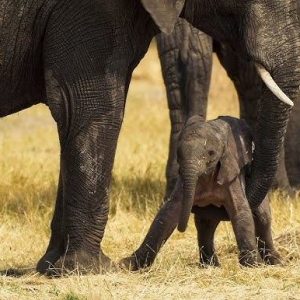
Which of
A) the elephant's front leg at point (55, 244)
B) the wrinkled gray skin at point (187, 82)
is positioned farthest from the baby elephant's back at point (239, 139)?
the wrinkled gray skin at point (187, 82)

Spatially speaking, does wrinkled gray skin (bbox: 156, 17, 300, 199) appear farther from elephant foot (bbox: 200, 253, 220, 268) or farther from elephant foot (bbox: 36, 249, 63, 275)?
elephant foot (bbox: 36, 249, 63, 275)

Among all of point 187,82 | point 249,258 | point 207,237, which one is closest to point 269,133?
point 249,258

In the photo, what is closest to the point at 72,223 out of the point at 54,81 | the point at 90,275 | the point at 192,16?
the point at 90,275

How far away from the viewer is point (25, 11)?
7.57m

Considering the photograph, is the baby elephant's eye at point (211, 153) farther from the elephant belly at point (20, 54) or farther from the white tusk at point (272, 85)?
the elephant belly at point (20, 54)

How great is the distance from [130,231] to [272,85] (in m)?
2.43

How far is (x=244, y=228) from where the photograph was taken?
783 centimetres

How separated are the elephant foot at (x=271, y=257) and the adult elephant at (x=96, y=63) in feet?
2.01

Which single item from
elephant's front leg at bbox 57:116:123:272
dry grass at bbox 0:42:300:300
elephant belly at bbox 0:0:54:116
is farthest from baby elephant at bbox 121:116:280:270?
elephant belly at bbox 0:0:54:116

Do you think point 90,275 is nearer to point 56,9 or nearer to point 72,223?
point 72,223

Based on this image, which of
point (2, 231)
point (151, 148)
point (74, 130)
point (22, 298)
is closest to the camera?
point (22, 298)

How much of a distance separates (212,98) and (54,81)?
335 inches

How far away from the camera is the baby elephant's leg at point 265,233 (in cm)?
816

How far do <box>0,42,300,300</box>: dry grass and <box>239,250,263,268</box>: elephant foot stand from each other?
0.05m
